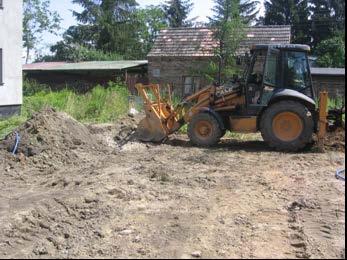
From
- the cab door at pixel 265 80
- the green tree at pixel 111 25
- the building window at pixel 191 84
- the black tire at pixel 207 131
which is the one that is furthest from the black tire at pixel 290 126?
the green tree at pixel 111 25

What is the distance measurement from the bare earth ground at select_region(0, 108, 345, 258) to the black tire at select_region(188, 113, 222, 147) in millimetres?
341

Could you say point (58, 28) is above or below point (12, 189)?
above

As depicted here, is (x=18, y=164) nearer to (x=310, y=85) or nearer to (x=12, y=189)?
(x=12, y=189)

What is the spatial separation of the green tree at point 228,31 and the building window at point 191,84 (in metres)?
2.20

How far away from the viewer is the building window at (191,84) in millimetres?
29205

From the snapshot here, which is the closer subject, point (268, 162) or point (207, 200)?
point (207, 200)

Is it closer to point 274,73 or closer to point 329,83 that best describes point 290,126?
point 274,73

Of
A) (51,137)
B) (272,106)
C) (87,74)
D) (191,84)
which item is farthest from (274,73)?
(87,74)

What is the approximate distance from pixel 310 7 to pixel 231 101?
48.1 metres

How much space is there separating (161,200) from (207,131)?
19.2 feet

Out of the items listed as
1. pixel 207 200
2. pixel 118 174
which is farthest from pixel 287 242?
pixel 118 174

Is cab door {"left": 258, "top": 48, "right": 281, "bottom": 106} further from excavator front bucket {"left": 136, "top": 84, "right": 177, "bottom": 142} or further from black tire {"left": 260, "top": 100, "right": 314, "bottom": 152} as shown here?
excavator front bucket {"left": 136, "top": 84, "right": 177, "bottom": 142}

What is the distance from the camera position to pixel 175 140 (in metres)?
15.1

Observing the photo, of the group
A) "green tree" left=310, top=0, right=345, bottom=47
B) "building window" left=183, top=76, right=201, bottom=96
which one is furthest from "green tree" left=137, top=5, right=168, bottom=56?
"building window" left=183, top=76, right=201, bottom=96
